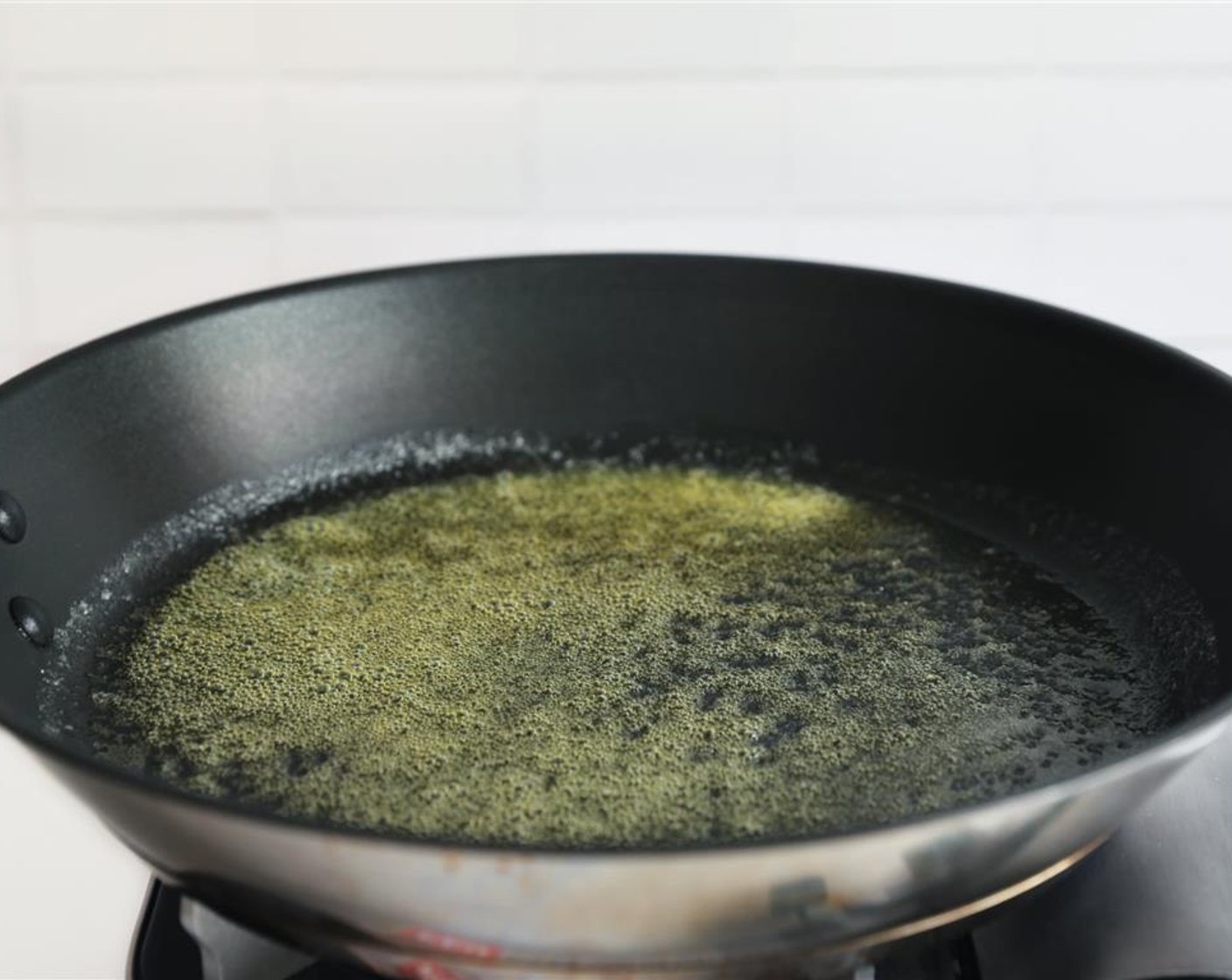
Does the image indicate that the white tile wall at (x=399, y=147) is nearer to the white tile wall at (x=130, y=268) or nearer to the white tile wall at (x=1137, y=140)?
the white tile wall at (x=130, y=268)

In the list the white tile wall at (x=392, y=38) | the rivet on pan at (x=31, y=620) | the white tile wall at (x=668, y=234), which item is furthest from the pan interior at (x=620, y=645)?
the white tile wall at (x=392, y=38)

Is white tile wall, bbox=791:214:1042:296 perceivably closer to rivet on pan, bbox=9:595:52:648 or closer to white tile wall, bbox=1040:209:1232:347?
white tile wall, bbox=1040:209:1232:347

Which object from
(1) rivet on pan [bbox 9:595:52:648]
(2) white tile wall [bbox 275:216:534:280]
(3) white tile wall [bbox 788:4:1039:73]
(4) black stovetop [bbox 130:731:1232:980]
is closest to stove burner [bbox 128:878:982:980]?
(4) black stovetop [bbox 130:731:1232:980]

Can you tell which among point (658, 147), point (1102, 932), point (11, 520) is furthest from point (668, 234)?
point (1102, 932)

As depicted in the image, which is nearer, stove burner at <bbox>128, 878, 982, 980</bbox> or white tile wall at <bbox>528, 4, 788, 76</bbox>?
stove burner at <bbox>128, 878, 982, 980</bbox>

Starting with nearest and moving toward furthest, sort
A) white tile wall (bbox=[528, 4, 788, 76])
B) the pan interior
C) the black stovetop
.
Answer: the black stovetop
the pan interior
white tile wall (bbox=[528, 4, 788, 76])

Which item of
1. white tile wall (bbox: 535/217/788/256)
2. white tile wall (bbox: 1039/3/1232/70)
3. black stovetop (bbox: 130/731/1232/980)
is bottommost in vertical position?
black stovetop (bbox: 130/731/1232/980)

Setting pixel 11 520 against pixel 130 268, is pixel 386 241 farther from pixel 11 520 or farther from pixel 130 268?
pixel 11 520
